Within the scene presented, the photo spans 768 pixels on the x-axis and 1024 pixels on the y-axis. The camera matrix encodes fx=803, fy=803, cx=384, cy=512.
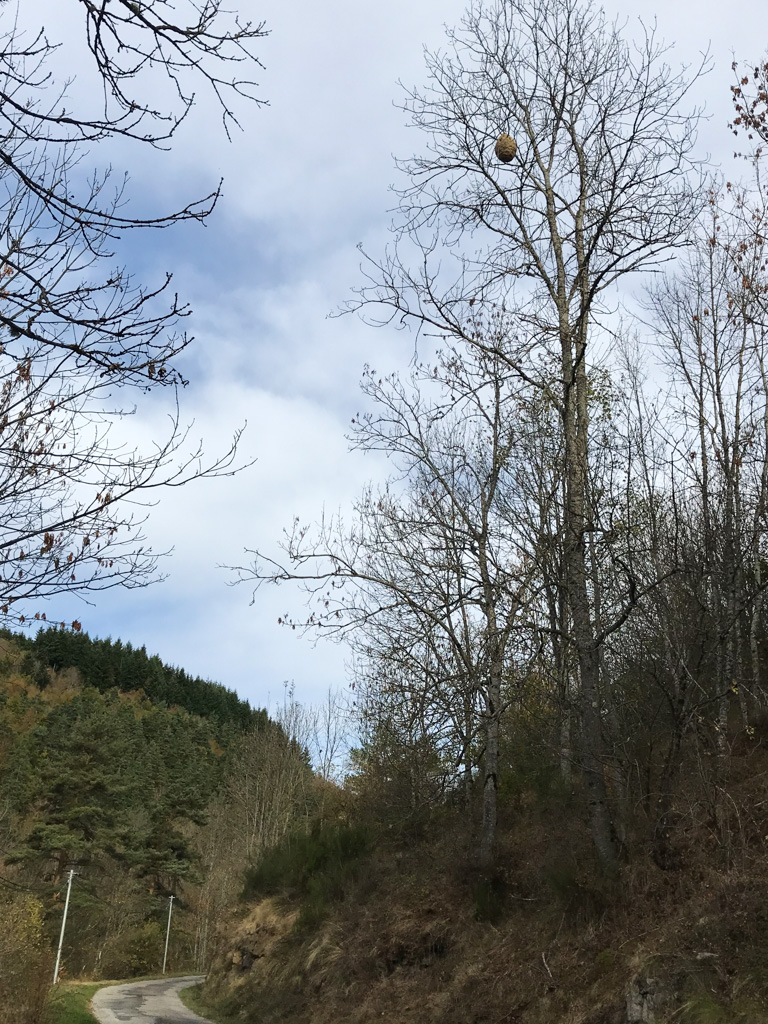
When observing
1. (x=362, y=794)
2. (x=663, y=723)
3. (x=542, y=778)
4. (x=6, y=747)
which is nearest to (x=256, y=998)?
(x=362, y=794)

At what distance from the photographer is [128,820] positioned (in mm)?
46062

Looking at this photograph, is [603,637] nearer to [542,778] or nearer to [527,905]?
[527,905]

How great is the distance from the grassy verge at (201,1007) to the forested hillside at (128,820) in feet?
11.1

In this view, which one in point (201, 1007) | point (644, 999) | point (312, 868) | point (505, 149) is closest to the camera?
point (505, 149)

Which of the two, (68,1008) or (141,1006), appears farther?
(141,1006)

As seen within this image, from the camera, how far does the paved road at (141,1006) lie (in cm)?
2070

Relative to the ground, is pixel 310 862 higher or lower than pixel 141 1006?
higher

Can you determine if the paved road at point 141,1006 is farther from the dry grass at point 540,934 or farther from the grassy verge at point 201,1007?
the dry grass at point 540,934

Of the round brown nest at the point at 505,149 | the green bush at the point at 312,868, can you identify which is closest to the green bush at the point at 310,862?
the green bush at the point at 312,868

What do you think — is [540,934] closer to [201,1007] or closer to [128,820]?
[201,1007]

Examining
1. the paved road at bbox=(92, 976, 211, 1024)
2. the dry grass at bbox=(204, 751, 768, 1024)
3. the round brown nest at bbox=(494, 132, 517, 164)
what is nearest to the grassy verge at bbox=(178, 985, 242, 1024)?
the paved road at bbox=(92, 976, 211, 1024)

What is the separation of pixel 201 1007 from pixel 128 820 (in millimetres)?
25142

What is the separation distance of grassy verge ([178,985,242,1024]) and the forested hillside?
3.38m

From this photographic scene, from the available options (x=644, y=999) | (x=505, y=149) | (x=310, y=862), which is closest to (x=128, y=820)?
(x=310, y=862)
